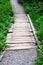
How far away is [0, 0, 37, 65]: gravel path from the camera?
8.17m

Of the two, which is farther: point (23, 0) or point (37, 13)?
point (23, 0)

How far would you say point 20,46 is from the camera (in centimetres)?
966

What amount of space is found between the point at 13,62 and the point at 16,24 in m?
6.19

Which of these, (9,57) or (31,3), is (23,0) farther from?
(9,57)

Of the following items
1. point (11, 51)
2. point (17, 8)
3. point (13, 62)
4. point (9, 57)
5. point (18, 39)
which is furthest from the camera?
point (17, 8)

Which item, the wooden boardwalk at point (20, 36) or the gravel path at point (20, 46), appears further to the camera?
the wooden boardwalk at point (20, 36)

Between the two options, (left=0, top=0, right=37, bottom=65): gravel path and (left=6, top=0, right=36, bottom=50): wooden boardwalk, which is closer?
(left=0, top=0, right=37, bottom=65): gravel path

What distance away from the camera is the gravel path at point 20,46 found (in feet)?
26.8

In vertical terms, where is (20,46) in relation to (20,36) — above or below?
above

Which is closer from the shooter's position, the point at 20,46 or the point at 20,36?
the point at 20,46

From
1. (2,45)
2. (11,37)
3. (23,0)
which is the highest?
(2,45)

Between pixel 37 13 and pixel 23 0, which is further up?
pixel 37 13

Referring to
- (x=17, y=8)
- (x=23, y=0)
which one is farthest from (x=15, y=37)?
(x=23, y=0)

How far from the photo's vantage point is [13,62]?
802cm
